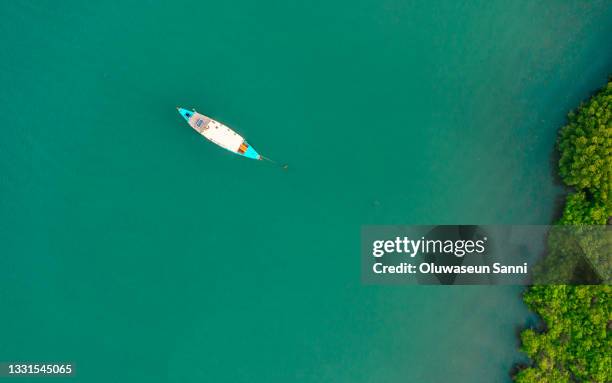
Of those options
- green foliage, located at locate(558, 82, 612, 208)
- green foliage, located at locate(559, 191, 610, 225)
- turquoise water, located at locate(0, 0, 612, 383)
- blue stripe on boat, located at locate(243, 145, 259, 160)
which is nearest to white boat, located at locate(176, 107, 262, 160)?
blue stripe on boat, located at locate(243, 145, 259, 160)

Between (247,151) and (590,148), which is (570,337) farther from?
(247,151)

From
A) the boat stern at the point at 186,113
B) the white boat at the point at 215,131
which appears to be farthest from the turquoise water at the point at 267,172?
the white boat at the point at 215,131

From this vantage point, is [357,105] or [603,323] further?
[357,105]

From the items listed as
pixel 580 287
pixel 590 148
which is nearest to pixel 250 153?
pixel 590 148

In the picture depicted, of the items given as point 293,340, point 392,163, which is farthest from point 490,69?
point 293,340

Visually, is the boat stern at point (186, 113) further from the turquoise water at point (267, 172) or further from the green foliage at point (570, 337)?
the green foliage at point (570, 337)

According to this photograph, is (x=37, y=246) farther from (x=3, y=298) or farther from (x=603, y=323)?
(x=603, y=323)

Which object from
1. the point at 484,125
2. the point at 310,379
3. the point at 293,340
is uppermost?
the point at 484,125
